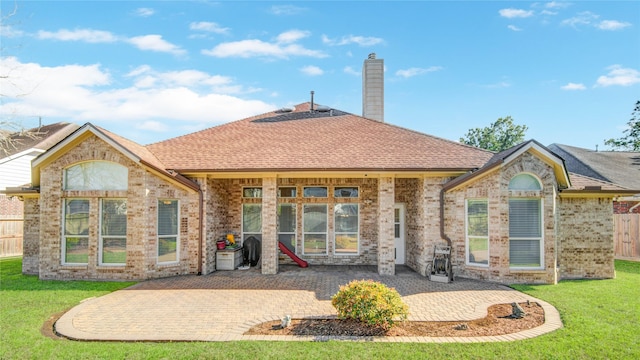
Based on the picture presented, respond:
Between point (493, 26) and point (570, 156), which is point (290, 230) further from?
point (570, 156)

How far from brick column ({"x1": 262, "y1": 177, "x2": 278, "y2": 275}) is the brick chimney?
23.4 ft

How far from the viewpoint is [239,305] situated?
25.0 ft

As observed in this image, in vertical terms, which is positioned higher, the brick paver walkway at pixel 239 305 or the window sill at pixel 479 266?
the window sill at pixel 479 266

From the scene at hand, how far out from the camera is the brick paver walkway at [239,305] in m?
6.02

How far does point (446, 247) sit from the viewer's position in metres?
10.3

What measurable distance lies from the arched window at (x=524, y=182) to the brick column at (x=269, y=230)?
7333 mm

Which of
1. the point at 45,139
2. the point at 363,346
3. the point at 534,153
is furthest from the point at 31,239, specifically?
the point at 534,153

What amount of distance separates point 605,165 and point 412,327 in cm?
1987

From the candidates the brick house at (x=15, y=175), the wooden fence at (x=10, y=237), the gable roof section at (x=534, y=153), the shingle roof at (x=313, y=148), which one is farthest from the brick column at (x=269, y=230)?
the wooden fence at (x=10, y=237)

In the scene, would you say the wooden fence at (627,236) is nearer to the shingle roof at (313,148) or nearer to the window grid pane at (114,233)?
the shingle roof at (313,148)

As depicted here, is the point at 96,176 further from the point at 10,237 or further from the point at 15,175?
the point at 15,175

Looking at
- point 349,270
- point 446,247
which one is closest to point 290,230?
point 349,270

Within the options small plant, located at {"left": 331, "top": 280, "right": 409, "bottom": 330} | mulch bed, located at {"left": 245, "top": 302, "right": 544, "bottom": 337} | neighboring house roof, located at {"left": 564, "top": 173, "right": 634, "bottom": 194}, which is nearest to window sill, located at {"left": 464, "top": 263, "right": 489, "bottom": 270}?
mulch bed, located at {"left": 245, "top": 302, "right": 544, "bottom": 337}

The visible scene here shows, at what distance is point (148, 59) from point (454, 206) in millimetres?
12147
